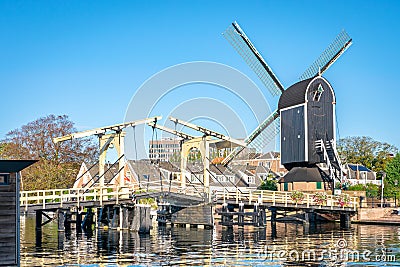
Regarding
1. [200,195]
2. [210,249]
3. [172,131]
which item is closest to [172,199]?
[200,195]

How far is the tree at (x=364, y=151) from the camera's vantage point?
9425 cm

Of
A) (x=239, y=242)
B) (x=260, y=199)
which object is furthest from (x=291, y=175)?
(x=239, y=242)

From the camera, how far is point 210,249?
93.1ft

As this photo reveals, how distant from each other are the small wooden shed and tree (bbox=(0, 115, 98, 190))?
4135 centimetres

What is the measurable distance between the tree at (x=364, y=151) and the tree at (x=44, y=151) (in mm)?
46118

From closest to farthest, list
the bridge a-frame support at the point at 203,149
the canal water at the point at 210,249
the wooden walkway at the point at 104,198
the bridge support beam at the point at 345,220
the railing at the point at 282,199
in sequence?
the canal water at the point at 210,249, the wooden walkway at the point at 104,198, the bridge a-frame support at the point at 203,149, the railing at the point at 282,199, the bridge support beam at the point at 345,220

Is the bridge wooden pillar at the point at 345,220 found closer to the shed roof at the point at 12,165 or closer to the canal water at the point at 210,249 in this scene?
the canal water at the point at 210,249

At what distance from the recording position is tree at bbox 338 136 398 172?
9425 centimetres

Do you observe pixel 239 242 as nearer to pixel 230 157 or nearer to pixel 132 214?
pixel 132 214

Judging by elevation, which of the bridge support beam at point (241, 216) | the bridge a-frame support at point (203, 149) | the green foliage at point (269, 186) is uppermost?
the bridge a-frame support at point (203, 149)

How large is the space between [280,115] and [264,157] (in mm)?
62897

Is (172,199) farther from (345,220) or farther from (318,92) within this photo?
(318,92)

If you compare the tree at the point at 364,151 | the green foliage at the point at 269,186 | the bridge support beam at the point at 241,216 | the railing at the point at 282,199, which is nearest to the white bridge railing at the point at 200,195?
the railing at the point at 282,199

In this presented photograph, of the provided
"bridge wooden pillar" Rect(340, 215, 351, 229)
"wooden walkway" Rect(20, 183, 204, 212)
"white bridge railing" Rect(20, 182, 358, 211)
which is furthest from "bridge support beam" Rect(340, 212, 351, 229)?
"wooden walkway" Rect(20, 183, 204, 212)
